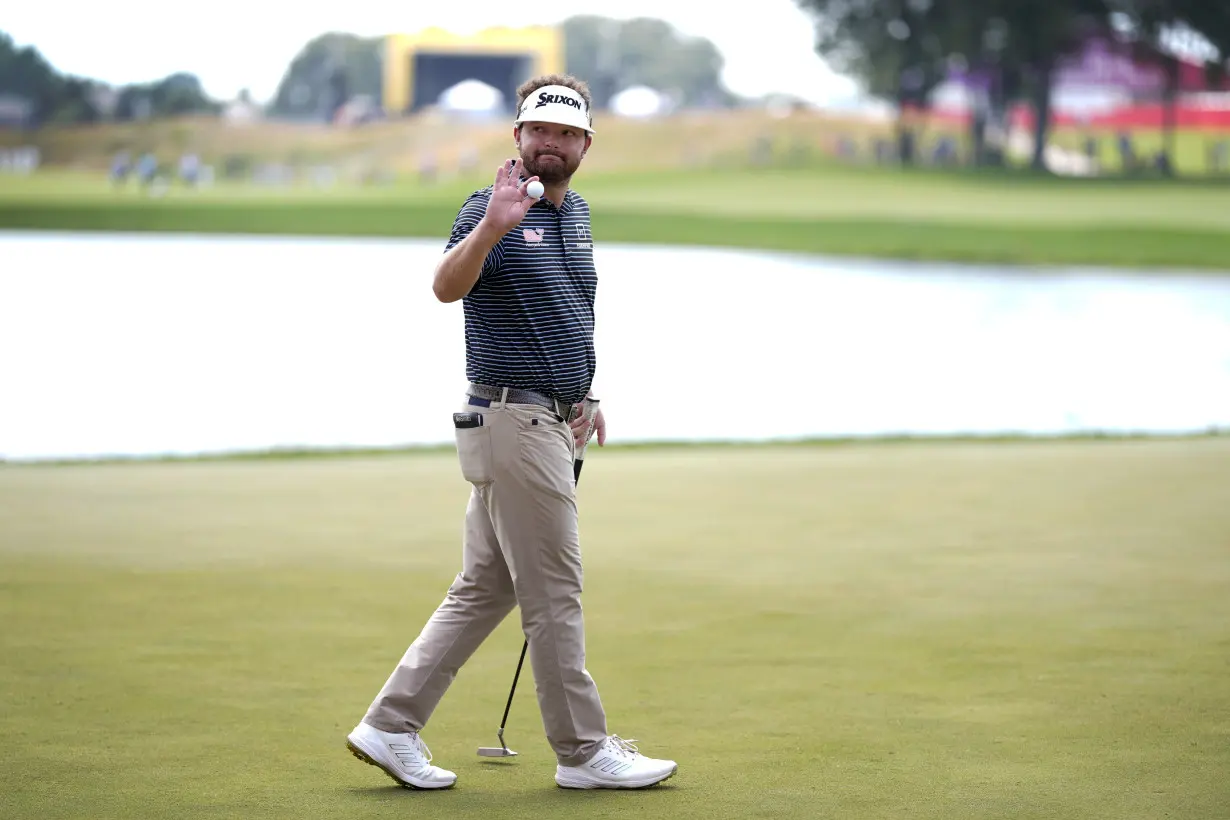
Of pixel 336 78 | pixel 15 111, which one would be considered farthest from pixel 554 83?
pixel 336 78

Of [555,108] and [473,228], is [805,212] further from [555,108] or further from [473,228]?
[473,228]

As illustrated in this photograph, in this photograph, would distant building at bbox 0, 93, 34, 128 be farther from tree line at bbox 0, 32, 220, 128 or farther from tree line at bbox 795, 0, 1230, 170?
tree line at bbox 795, 0, 1230, 170

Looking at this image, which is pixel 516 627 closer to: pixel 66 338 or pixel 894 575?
pixel 894 575

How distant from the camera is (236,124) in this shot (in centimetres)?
3672

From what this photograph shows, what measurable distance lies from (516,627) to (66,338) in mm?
15215

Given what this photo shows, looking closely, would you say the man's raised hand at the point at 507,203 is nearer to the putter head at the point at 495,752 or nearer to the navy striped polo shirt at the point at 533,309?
the navy striped polo shirt at the point at 533,309

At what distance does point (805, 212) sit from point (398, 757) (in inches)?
1367

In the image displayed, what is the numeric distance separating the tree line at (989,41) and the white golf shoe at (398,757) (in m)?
37.5

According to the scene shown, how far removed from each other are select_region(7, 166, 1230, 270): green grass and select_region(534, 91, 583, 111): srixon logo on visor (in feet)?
87.5

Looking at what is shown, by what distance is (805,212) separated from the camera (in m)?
38.2

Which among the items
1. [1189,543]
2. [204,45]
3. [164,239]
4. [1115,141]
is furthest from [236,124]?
[1189,543]

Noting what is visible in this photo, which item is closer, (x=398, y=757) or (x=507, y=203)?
(x=507, y=203)

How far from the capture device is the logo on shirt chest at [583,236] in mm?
4121

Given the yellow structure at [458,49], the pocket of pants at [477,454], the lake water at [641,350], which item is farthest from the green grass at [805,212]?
the pocket of pants at [477,454]
